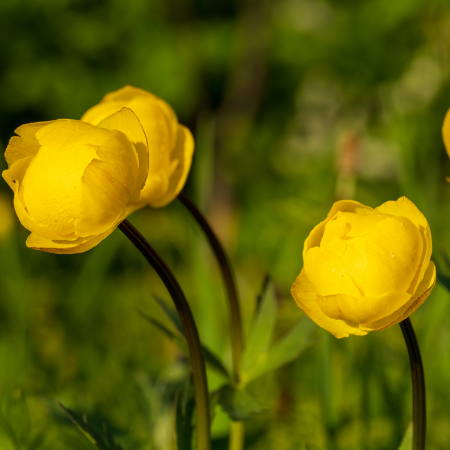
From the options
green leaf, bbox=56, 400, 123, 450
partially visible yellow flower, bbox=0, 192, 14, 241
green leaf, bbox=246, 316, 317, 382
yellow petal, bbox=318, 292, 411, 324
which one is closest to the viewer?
yellow petal, bbox=318, 292, 411, 324

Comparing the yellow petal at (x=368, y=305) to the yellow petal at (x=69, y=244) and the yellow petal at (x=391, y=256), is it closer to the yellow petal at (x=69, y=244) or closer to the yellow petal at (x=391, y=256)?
the yellow petal at (x=391, y=256)

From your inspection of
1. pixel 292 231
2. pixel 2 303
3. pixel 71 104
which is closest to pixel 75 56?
pixel 71 104

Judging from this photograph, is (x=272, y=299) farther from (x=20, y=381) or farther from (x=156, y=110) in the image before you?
(x=20, y=381)

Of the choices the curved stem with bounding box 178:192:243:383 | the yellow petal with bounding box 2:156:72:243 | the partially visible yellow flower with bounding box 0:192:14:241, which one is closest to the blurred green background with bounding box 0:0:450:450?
the partially visible yellow flower with bounding box 0:192:14:241

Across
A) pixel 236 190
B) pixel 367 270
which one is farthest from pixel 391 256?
pixel 236 190

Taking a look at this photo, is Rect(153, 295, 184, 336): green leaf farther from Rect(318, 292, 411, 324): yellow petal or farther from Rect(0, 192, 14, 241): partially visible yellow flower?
Rect(0, 192, 14, 241): partially visible yellow flower

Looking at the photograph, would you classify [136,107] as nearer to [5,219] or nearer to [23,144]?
[23,144]
